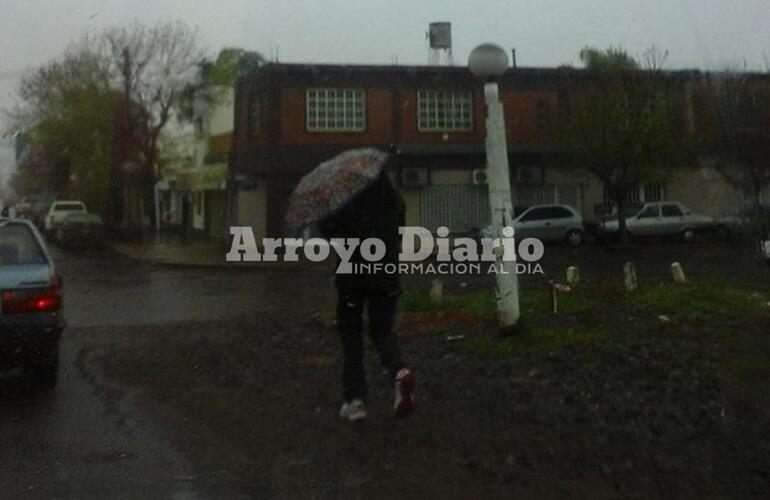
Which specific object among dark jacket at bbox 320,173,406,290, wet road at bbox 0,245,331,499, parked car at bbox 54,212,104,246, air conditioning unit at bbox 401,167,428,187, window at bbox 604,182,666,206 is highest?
air conditioning unit at bbox 401,167,428,187

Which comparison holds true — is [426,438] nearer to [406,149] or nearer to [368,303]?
[368,303]

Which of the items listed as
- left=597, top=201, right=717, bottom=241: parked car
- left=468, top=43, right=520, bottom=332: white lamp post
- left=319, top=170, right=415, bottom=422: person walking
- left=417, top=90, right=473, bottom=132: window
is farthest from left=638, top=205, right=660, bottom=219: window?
left=319, top=170, right=415, bottom=422: person walking

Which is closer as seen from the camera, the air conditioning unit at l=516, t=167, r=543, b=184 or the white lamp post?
the white lamp post

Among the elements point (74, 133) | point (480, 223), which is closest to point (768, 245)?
point (480, 223)

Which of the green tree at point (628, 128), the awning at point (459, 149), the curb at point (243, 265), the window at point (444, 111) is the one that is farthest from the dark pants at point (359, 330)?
the window at point (444, 111)

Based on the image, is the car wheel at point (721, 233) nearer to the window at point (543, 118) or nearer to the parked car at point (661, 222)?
the parked car at point (661, 222)

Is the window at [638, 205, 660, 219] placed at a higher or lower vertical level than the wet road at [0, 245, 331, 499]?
higher

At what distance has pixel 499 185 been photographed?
9.38 metres

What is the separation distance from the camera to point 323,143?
34.5 metres

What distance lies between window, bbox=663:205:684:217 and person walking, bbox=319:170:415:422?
28384 mm

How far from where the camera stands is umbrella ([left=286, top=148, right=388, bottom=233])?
22.2 ft

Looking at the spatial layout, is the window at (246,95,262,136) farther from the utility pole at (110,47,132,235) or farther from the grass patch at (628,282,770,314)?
the grass patch at (628,282,770,314)

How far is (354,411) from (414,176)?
28300 mm

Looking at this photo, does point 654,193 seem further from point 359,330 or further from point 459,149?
point 359,330
